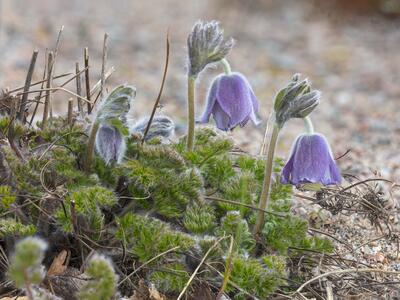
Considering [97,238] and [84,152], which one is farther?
[84,152]

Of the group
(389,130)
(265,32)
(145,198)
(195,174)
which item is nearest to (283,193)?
(195,174)

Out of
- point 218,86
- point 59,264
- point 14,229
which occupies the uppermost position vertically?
point 218,86

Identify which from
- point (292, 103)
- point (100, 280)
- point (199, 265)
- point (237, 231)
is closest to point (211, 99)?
point (292, 103)

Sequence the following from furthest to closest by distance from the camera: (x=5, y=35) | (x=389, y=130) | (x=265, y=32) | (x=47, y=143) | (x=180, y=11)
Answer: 1. (x=180, y=11)
2. (x=265, y=32)
3. (x=5, y=35)
4. (x=389, y=130)
5. (x=47, y=143)

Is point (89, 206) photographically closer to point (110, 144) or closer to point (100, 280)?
point (110, 144)

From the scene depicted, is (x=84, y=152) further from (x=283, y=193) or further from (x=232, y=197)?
(x=283, y=193)

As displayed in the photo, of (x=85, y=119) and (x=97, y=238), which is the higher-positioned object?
(x=85, y=119)

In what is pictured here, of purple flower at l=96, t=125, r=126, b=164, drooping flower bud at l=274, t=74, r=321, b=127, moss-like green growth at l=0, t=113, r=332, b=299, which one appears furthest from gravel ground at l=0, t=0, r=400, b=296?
purple flower at l=96, t=125, r=126, b=164
